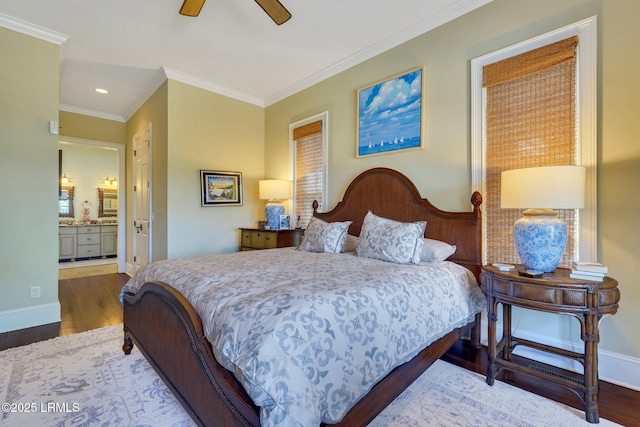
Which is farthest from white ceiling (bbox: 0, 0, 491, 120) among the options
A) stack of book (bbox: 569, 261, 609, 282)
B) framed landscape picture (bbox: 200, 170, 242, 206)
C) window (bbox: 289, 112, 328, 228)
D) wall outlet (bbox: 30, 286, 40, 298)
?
wall outlet (bbox: 30, 286, 40, 298)

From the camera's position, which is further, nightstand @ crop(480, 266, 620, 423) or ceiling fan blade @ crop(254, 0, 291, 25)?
ceiling fan blade @ crop(254, 0, 291, 25)

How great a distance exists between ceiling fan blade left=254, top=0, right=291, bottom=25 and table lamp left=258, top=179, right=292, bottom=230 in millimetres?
2107

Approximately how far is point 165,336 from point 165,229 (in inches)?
96.3

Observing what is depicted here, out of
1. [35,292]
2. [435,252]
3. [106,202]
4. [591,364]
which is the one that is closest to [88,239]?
[106,202]

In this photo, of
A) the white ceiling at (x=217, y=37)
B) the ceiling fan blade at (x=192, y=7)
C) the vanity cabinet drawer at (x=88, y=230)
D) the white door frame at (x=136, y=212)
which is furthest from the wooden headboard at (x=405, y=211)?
the vanity cabinet drawer at (x=88, y=230)

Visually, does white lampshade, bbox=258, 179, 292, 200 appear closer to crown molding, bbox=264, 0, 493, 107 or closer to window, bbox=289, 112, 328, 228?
window, bbox=289, 112, 328, 228

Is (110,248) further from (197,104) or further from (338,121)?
(338,121)

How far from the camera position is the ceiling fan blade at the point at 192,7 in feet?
6.65

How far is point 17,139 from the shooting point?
2.80 meters

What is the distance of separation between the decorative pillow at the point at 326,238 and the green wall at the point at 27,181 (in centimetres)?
263

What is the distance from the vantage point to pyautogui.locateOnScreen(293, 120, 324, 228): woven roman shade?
12.5 feet

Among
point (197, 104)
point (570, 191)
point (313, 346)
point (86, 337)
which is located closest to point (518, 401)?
point (570, 191)

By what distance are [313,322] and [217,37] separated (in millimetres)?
3085

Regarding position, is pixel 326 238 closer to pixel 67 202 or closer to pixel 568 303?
pixel 568 303
